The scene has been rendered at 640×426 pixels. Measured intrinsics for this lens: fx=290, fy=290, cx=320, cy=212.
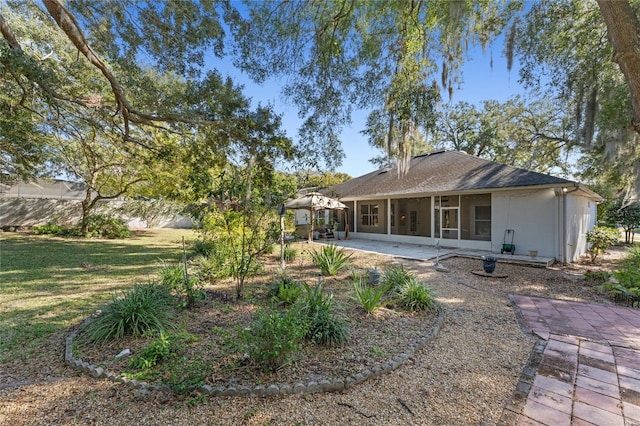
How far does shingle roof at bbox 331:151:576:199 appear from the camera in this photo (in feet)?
32.9

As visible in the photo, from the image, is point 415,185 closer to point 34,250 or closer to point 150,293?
point 150,293

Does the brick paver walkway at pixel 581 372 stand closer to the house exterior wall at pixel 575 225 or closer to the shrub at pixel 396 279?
the shrub at pixel 396 279

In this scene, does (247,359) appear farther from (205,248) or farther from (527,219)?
(527,219)

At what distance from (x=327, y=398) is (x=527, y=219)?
10364 mm

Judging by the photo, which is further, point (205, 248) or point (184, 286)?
point (205, 248)

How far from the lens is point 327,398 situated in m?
2.54

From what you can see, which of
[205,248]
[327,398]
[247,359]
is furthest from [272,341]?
[205,248]

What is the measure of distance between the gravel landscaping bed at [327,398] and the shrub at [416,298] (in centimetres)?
95

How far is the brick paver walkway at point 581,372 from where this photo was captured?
238cm

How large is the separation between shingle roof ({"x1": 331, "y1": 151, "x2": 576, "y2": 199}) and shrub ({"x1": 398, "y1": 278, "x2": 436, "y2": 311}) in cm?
457

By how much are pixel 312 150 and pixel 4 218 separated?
22023mm

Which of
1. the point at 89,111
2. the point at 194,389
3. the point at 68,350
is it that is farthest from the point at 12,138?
the point at 194,389

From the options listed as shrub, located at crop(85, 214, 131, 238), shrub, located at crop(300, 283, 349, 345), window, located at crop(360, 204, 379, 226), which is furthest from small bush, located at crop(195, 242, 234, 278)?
shrub, located at crop(85, 214, 131, 238)

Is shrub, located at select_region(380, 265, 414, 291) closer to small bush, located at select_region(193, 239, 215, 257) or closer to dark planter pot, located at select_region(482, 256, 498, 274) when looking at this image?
dark planter pot, located at select_region(482, 256, 498, 274)
